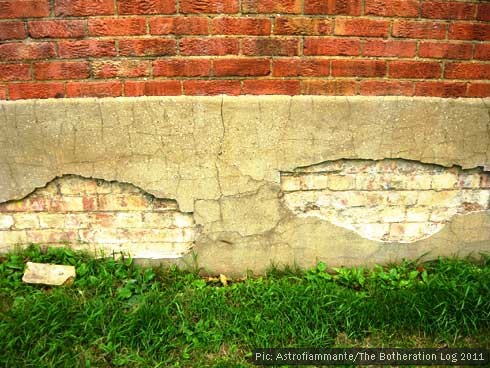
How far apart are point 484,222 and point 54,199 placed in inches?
114

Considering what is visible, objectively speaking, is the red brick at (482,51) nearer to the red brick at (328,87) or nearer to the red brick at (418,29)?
the red brick at (418,29)

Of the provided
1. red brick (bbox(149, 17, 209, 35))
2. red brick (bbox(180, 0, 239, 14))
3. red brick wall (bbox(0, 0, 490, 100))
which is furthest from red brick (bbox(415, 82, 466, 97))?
red brick (bbox(149, 17, 209, 35))

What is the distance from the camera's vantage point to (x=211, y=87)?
7.98ft

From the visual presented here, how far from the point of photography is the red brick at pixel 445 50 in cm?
245

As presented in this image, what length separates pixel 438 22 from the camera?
241cm

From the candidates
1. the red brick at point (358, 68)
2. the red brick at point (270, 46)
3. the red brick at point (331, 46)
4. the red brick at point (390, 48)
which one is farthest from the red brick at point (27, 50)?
the red brick at point (390, 48)

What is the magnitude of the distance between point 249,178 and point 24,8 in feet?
5.34

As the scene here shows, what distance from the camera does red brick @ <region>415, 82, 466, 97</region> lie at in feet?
8.25

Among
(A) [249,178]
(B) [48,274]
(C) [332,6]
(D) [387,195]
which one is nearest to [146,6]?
(C) [332,6]

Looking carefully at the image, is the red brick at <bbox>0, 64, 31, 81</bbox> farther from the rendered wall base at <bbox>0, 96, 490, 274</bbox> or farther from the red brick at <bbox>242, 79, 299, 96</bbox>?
the red brick at <bbox>242, 79, 299, 96</bbox>

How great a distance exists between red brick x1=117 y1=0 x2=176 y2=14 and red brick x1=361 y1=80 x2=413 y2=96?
1.23m

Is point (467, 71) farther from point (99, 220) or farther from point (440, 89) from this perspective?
point (99, 220)

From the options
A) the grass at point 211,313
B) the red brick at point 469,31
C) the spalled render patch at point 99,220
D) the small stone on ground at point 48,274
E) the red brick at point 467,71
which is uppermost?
the red brick at point 469,31

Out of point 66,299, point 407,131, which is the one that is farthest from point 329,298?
point 66,299
